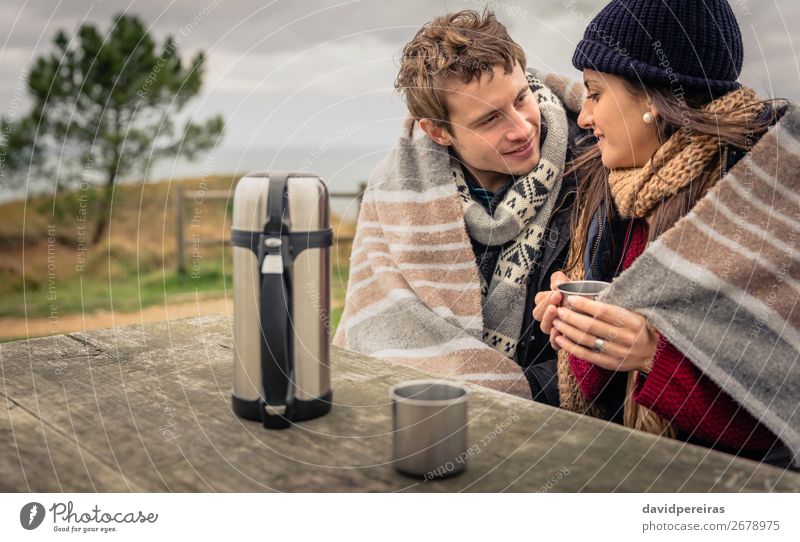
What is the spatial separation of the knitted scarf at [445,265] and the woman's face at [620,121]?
246mm

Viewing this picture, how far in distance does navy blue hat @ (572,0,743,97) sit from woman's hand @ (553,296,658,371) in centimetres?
37

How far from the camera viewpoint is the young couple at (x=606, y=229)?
3.33 feet

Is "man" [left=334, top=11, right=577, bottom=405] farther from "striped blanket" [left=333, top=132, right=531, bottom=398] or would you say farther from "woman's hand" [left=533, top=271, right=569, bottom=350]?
"woman's hand" [left=533, top=271, right=569, bottom=350]

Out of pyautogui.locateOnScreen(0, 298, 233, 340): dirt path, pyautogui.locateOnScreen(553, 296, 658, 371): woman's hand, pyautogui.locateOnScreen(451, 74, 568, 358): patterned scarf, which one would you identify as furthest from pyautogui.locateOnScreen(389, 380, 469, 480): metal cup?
pyautogui.locateOnScreen(0, 298, 233, 340): dirt path

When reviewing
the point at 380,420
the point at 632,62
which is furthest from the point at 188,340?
the point at 632,62

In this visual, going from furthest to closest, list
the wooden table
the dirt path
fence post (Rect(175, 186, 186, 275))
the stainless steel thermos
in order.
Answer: fence post (Rect(175, 186, 186, 275)), the dirt path, the stainless steel thermos, the wooden table

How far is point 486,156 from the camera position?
149cm

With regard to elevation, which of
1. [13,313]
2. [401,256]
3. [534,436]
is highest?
[401,256]

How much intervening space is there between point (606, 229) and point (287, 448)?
0.72 metres

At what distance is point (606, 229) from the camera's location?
129cm

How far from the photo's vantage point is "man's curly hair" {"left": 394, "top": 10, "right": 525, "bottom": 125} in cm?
140

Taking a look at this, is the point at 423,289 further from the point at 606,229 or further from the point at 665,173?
the point at 665,173

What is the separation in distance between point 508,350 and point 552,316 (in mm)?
403
